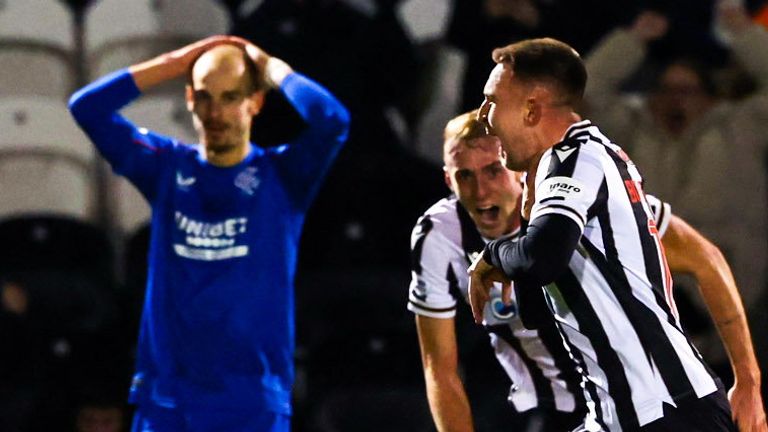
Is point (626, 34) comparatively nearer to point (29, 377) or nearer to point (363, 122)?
point (363, 122)

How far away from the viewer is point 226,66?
A: 4.68 m

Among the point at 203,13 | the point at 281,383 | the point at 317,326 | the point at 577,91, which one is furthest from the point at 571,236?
the point at 203,13

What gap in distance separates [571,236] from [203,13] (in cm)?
411

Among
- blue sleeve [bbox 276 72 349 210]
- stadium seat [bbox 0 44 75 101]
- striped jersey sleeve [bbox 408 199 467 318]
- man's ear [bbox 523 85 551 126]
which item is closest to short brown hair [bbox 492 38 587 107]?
man's ear [bbox 523 85 551 126]

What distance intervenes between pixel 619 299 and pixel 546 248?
11.0 inches

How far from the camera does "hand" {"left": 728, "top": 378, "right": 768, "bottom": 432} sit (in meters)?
3.69

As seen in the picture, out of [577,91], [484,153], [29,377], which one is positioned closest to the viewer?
[577,91]

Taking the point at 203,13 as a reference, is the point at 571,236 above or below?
below

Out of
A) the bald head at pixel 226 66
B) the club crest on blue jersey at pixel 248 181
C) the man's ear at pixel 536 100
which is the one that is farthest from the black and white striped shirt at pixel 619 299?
the bald head at pixel 226 66

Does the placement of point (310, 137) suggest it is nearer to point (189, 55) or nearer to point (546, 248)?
point (189, 55)

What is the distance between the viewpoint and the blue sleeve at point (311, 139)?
4.60 metres

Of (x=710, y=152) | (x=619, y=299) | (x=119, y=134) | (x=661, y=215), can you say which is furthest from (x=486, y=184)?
(x=710, y=152)

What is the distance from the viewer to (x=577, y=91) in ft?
11.0

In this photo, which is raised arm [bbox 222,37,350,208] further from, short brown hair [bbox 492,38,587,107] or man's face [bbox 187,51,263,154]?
short brown hair [bbox 492,38,587,107]
